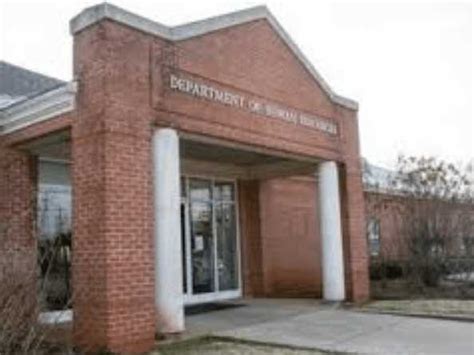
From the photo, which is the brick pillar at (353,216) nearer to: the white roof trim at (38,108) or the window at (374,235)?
the white roof trim at (38,108)

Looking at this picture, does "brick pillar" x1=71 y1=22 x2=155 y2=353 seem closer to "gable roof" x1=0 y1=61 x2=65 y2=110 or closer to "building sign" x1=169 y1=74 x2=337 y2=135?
"building sign" x1=169 y1=74 x2=337 y2=135

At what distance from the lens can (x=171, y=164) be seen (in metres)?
11.2

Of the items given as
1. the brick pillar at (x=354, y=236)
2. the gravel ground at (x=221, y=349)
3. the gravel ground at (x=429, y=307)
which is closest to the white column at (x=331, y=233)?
the brick pillar at (x=354, y=236)

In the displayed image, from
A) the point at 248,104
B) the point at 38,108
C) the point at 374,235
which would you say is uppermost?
the point at 248,104

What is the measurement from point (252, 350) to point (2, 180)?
574 cm

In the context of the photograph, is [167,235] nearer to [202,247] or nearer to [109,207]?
[109,207]

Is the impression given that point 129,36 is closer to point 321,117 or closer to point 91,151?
point 91,151

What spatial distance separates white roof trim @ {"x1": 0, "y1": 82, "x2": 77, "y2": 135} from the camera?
432 inches

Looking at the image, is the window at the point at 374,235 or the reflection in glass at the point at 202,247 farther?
the window at the point at 374,235

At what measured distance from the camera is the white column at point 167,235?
1079 centimetres

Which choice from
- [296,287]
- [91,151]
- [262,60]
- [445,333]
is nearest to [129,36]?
[91,151]

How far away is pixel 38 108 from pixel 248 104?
3.93 metres

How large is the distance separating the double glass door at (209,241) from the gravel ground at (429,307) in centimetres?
396

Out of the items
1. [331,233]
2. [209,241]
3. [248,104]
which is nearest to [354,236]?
[331,233]
